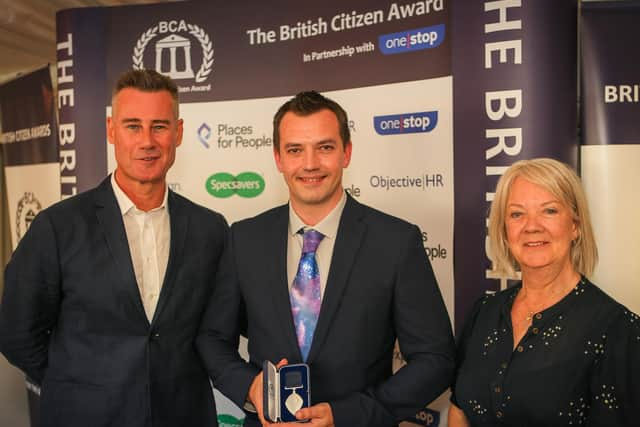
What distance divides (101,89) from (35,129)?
204cm

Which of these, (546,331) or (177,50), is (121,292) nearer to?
(546,331)

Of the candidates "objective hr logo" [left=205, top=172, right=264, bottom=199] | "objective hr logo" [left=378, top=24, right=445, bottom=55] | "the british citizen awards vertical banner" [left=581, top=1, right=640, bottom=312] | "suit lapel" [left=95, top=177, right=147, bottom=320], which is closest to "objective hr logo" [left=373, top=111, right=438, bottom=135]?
"objective hr logo" [left=378, top=24, right=445, bottom=55]

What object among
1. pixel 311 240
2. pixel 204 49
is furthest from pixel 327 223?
pixel 204 49

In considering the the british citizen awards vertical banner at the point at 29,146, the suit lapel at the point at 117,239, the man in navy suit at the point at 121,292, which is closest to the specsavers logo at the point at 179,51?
the man in navy suit at the point at 121,292

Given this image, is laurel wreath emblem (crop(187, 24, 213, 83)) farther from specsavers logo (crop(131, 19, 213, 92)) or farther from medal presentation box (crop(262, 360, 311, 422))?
medal presentation box (crop(262, 360, 311, 422))

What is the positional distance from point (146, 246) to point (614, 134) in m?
2.35

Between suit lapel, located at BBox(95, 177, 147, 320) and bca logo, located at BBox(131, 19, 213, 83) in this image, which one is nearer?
suit lapel, located at BBox(95, 177, 147, 320)

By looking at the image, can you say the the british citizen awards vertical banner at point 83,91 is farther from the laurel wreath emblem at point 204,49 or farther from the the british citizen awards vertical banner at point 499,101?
the the british citizen awards vertical banner at point 499,101

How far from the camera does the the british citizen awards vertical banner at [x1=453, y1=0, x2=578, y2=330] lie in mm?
2807

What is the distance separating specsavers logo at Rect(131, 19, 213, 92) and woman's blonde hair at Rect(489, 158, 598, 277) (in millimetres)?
2463

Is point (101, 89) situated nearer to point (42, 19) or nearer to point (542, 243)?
point (42, 19)

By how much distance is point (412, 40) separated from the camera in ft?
10.7

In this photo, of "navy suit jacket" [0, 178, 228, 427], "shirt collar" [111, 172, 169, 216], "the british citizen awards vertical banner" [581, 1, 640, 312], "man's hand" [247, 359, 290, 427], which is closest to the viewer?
"man's hand" [247, 359, 290, 427]

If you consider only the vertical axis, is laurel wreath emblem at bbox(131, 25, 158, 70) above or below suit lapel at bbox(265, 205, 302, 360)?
above
